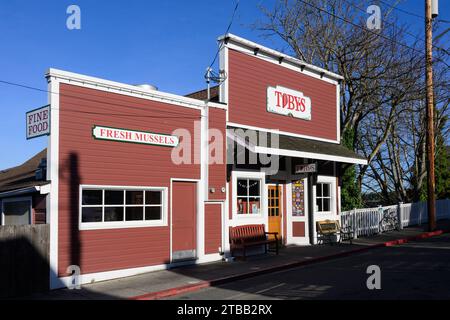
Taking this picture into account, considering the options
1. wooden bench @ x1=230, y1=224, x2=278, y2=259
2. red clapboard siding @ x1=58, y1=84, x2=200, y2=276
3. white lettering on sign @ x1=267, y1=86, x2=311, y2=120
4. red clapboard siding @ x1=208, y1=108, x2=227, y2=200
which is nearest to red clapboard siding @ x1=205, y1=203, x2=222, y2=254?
red clapboard siding @ x1=208, y1=108, x2=227, y2=200

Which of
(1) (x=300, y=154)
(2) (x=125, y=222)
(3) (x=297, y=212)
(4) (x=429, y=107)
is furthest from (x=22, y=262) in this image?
(4) (x=429, y=107)

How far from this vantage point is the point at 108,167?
1074 centimetres

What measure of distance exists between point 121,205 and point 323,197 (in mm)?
8804

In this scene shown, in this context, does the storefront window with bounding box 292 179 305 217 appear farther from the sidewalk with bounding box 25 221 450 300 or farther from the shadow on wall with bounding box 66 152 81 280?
the shadow on wall with bounding box 66 152 81 280

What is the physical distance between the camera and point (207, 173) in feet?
42.2

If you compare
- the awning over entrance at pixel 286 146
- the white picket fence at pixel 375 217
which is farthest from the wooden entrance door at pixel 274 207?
the white picket fence at pixel 375 217

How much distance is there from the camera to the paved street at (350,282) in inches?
336

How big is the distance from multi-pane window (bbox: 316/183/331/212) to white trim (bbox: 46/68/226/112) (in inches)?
233

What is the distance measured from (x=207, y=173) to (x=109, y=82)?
372 cm

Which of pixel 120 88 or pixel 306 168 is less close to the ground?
pixel 120 88

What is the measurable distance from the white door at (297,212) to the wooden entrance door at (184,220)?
4.56 metres

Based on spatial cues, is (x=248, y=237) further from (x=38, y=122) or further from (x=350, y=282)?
(x=38, y=122)
